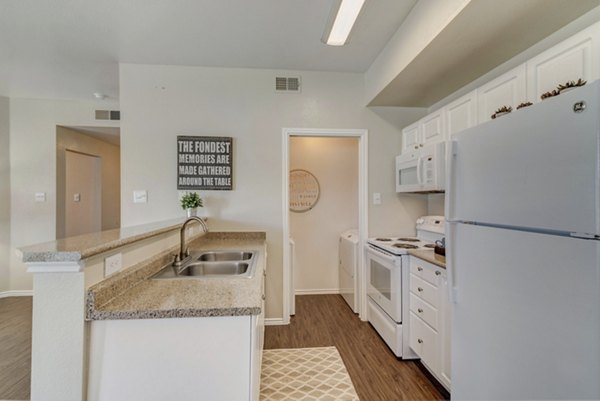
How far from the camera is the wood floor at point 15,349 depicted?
190cm

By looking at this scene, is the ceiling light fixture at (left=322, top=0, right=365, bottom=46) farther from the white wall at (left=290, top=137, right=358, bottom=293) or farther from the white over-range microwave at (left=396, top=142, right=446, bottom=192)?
the white wall at (left=290, top=137, right=358, bottom=293)

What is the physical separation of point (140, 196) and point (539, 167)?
3.08 metres

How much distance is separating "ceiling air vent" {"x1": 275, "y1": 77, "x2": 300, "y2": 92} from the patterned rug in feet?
8.34

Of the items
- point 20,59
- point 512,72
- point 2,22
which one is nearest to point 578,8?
point 512,72

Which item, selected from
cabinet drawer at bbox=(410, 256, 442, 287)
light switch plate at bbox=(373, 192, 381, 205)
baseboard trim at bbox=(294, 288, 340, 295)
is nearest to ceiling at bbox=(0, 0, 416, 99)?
light switch plate at bbox=(373, 192, 381, 205)

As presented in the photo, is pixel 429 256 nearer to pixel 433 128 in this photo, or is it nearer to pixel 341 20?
pixel 433 128

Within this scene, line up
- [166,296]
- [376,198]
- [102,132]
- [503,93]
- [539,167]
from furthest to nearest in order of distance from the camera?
[102,132]
[376,198]
[503,93]
[166,296]
[539,167]

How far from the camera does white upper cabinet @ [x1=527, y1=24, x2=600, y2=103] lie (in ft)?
4.24

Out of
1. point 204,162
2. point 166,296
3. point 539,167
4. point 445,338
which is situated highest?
point 204,162

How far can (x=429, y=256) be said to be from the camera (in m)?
2.08

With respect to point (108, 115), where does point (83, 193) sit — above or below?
below

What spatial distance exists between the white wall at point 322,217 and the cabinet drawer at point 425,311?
181 cm

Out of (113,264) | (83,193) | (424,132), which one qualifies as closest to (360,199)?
(424,132)

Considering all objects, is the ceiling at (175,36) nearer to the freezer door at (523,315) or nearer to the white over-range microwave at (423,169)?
the white over-range microwave at (423,169)
